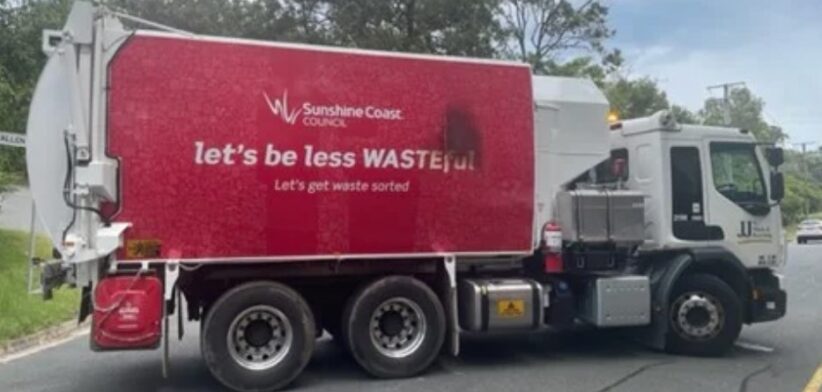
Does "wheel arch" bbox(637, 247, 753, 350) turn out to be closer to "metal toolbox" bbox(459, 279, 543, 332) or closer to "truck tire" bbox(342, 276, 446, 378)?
"metal toolbox" bbox(459, 279, 543, 332)

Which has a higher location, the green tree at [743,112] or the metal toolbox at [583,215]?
the green tree at [743,112]

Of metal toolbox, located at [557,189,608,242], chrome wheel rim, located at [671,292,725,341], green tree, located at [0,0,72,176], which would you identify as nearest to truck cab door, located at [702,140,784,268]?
chrome wheel rim, located at [671,292,725,341]

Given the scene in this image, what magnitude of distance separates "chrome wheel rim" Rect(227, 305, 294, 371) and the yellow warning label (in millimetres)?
2097

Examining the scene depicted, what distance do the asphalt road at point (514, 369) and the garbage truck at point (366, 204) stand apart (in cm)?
37

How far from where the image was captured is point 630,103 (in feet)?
136

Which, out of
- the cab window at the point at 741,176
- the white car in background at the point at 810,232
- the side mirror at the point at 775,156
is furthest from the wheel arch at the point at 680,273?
the white car in background at the point at 810,232

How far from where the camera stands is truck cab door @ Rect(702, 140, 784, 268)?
9.05 metres

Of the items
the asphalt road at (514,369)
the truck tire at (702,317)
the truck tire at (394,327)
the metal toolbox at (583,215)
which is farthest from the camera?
the truck tire at (702,317)

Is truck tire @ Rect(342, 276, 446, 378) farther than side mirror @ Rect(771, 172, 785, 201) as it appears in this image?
No

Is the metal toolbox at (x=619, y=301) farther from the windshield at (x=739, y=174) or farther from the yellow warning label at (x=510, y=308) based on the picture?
the windshield at (x=739, y=174)

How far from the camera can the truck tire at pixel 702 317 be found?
347 inches

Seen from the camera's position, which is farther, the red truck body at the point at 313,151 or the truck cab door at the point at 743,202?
the truck cab door at the point at 743,202

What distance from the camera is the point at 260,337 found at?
739 centimetres

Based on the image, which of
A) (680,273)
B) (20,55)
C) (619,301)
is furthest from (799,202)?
(619,301)
